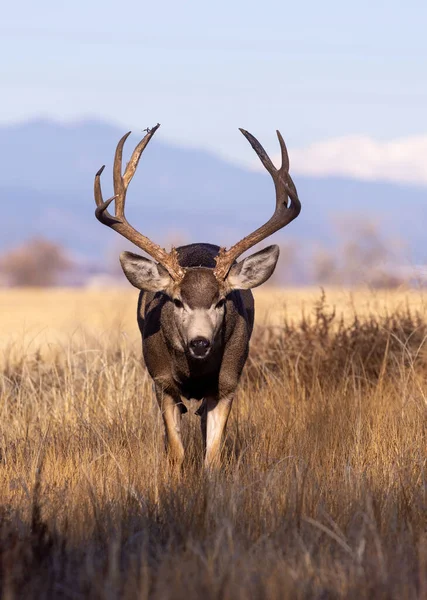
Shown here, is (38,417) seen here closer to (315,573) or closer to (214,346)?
(214,346)

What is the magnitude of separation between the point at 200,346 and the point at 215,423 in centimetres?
80

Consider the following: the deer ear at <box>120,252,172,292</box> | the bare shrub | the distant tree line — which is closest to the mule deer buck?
the deer ear at <box>120,252,172,292</box>

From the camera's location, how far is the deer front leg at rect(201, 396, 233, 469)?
23.1ft

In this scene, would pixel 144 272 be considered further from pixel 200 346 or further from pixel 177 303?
pixel 200 346

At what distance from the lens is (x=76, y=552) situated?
471 centimetres

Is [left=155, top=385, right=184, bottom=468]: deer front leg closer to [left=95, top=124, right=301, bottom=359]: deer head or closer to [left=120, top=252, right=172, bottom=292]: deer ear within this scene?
[left=95, top=124, right=301, bottom=359]: deer head

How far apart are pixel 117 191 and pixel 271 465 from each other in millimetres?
2149

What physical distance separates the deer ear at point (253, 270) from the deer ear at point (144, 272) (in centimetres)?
40

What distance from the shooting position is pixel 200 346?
263 inches

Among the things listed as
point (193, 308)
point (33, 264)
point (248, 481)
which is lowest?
point (248, 481)

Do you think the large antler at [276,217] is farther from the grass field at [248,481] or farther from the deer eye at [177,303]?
the grass field at [248,481]

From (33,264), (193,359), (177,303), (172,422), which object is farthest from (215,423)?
(33,264)

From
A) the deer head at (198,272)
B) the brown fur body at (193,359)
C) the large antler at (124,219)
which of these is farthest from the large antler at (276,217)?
the large antler at (124,219)

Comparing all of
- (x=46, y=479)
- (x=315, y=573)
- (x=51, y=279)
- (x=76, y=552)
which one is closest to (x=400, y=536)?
(x=315, y=573)
